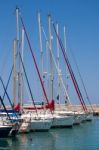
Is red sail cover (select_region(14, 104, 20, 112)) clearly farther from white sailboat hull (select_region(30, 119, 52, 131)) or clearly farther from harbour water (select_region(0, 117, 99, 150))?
harbour water (select_region(0, 117, 99, 150))

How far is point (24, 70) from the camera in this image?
176 ft

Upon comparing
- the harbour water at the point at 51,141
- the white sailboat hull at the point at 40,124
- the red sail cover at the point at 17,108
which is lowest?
the harbour water at the point at 51,141

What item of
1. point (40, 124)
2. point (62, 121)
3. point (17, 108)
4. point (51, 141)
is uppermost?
point (17, 108)

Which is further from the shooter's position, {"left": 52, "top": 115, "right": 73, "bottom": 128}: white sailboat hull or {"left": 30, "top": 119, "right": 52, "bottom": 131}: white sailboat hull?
{"left": 52, "top": 115, "right": 73, "bottom": 128}: white sailboat hull

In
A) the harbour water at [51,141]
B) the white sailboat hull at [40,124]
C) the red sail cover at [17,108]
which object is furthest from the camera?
the red sail cover at [17,108]

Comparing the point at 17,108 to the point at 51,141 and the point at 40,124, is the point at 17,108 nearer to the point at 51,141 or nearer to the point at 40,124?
the point at 40,124

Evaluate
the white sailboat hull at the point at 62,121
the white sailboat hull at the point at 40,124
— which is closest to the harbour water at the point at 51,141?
the white sailboat hull at the point at 40,124

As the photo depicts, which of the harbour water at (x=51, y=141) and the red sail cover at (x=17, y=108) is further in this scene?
the red sail cover at (x=17, y=108)

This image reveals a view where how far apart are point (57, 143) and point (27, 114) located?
35.6ft

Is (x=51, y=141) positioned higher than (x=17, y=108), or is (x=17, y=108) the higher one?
(x=17, y=108)

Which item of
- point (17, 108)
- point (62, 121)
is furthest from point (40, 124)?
point (62, 121)

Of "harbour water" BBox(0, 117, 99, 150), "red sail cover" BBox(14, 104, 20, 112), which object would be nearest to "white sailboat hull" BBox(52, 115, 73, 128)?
"harbour water" BBox(0, 117, 99, 150)

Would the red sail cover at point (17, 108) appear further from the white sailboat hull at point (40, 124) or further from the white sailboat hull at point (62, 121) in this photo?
the white sailboat hull at point (62, 121)

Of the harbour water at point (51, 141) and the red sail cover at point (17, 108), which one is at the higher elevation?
the red sail cover at point (17, 108)
